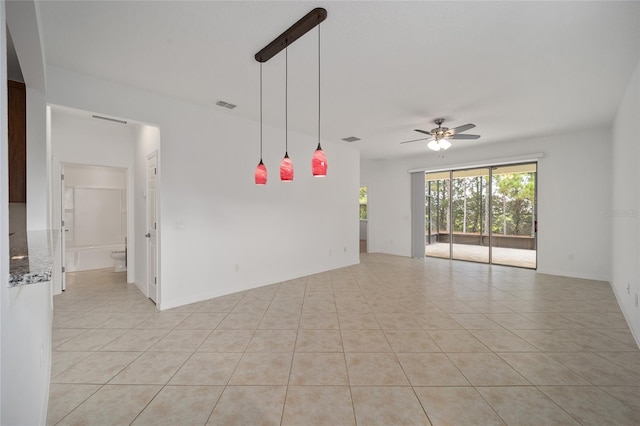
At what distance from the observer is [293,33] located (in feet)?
7.88

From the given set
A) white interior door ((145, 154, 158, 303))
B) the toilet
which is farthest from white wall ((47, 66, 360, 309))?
the toilet

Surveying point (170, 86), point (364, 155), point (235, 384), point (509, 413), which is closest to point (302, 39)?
point (170, 86)

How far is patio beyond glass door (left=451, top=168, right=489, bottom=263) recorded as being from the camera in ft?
23.2

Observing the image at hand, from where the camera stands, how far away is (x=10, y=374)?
1107 mm

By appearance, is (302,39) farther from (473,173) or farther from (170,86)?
(473,173)

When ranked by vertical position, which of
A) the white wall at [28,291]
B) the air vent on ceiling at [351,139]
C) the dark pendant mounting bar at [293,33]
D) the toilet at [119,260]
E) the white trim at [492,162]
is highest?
the air vent on ceiling at [351,139]

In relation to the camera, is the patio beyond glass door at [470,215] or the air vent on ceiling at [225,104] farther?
the patio beyond glass door at [470,215]

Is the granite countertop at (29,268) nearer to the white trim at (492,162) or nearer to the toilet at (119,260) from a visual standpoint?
the toilet at (119,260)

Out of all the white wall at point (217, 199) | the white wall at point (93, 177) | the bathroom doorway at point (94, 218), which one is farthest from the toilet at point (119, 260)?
the white wall at point (217, 199)

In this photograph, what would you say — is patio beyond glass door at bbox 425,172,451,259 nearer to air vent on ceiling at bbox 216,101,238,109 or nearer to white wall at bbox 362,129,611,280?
white wall at bbox 362,129,611,280

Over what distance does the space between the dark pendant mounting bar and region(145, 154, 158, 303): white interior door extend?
2414 mm

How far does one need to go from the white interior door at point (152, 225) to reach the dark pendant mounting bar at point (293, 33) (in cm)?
241

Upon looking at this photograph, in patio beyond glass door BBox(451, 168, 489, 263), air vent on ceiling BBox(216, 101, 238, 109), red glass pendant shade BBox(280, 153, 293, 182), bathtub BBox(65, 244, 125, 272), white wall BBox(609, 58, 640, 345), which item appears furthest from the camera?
patio beyond glass door BBox(451, 168, 489, 263)

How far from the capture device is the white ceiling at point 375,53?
219cm
